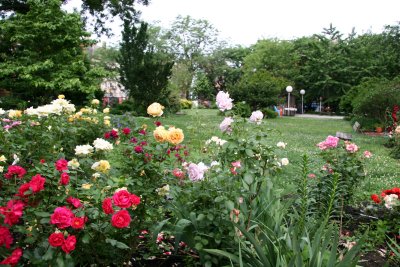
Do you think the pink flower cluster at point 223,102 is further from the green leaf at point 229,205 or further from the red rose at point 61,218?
the red rose at point 61,218

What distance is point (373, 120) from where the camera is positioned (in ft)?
56.2

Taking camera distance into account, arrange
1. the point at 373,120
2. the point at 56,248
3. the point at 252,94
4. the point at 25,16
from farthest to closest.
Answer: the point at 252,94, the point at 373,120, the point at 25,16, the point at 56,248

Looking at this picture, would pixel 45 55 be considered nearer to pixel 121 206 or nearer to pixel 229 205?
pixel 229 205

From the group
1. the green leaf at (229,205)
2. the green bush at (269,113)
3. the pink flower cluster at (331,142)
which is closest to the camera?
the green leaf at (229,205)

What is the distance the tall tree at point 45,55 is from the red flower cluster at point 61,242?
1365 cm

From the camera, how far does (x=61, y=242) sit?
1.55m

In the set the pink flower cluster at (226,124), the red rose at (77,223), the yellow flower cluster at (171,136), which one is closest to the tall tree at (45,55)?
the pink flower cluster at (226,124)

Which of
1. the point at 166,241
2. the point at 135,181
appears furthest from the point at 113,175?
the point at 166,241

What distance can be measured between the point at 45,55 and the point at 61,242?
49.5ft

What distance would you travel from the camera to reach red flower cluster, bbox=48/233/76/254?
1537 mm

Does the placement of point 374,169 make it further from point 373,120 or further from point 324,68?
point 324,68

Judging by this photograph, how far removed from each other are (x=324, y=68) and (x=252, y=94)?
1605 cm

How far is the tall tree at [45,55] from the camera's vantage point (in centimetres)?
1449

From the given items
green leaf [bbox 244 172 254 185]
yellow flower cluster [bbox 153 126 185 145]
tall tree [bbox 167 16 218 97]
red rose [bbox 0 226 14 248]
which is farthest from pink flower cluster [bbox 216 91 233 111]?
tall tree [bbox 167 16 218 97]
